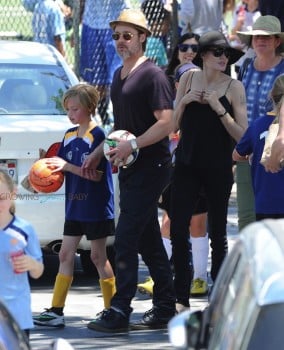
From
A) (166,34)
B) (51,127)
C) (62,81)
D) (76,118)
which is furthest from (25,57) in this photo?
(166,34)

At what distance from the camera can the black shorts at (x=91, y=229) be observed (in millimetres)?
8719

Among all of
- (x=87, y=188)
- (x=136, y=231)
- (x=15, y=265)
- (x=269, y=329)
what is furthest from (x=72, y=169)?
(x=269, y=329)

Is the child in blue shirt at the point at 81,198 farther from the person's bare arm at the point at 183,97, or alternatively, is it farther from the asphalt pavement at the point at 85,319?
the person's bare arm at the point at 183,97

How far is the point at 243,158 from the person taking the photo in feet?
26.6

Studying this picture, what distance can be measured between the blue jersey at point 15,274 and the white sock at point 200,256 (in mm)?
3334

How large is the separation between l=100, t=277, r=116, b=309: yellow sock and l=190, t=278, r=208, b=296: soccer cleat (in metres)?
1.06

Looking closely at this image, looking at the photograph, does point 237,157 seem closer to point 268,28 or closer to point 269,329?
point 268,28

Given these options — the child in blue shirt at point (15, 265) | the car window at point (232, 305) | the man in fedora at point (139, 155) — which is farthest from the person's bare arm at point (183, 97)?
the car window at point (232, 305)

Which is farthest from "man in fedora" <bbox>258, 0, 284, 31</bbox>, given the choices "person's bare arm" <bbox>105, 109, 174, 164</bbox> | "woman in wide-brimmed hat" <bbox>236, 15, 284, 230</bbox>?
"person's bare arm" <bbox>105, 109, 174, 164</bbox>

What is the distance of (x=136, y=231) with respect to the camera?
840 cm

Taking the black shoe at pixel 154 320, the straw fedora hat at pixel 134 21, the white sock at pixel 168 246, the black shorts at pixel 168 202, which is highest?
the straw fedora hat at pixel 134 21

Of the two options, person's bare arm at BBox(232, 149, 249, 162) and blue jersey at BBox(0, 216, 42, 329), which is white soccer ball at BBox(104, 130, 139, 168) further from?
blue jersey at BBox(0, 216, 42, 329)

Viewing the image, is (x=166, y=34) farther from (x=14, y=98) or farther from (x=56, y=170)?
(x=56, y=170)

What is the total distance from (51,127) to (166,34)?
693 cm
